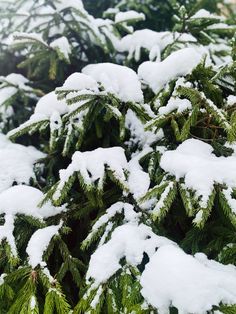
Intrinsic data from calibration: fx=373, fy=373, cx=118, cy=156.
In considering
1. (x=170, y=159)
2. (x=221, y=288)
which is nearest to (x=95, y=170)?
(x=170, y=159)

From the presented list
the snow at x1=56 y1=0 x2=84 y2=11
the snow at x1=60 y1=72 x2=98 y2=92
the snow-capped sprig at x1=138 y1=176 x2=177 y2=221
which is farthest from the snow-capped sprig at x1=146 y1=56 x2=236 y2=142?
the snow at x1=56 y1=0 x2=84 y2=11

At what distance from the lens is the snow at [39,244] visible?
177 cm

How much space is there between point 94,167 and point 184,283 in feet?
2.53

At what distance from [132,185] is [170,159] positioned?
262 mm

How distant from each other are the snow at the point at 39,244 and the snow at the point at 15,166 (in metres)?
0.48

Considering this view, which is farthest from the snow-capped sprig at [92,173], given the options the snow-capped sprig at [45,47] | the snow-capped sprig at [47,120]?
the snow-capped sprig at [45,47]

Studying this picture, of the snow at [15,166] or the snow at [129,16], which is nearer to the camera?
the snow at [15,166]

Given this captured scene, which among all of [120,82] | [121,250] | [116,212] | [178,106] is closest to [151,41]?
[120,82]

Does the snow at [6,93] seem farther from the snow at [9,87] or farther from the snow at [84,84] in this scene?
the snow at [84,84]

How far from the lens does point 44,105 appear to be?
7.59ft

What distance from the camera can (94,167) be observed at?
1.92 m

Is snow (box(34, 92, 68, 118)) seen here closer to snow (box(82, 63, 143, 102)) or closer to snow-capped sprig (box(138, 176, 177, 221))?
snow (box(82, 63, 143, 102))

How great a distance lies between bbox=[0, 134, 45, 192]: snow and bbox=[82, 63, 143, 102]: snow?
2.23 ft

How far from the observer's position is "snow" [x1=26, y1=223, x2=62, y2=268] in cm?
177
